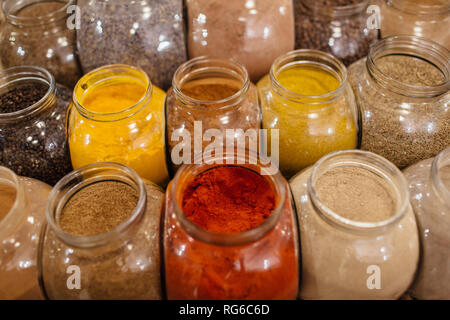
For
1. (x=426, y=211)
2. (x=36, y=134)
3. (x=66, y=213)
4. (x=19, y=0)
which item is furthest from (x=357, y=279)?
(x=19, y=0)

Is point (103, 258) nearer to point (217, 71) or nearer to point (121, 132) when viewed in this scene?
point (121, 132)

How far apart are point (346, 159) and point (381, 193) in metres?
0.12

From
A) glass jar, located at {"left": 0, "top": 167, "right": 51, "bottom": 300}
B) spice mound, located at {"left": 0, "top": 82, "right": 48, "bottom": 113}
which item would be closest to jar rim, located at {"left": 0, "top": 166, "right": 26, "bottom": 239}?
glass jar, located at {"left": 0, "top": 167, "right": 51, "bottom": 300}

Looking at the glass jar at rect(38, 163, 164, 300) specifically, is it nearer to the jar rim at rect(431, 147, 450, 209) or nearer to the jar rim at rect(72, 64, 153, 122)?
the jar rim at rect(72, 64, 153, 122)

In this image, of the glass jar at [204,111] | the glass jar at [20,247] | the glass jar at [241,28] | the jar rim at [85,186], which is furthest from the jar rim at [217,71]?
the glass jar at [20,247]

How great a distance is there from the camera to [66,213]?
34.8 inches

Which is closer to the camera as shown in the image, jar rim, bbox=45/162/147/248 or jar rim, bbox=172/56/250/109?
jar rim, bbox=45/162/147/248

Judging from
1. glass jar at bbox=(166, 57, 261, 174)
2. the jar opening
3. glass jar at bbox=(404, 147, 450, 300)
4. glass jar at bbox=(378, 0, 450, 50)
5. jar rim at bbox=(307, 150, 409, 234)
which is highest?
the jar opening

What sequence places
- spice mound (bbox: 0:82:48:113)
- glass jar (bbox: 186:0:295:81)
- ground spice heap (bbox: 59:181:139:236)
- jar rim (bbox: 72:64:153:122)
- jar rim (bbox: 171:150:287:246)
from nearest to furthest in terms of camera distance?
jar rim (bbox: 171:150:287:246)
ground spice heap (bbox: 59:181:139:236)
jar rim (bbox: 72:64:153:122)
spice mound (bbox: 0:82:48:113)
glass jar (bbox: 186:0:295:81)

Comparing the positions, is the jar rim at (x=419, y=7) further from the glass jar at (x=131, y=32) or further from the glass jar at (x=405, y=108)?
the glass jar at (x=131, y=32)

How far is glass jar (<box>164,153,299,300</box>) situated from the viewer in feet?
2.54

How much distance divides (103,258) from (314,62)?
854 mm
